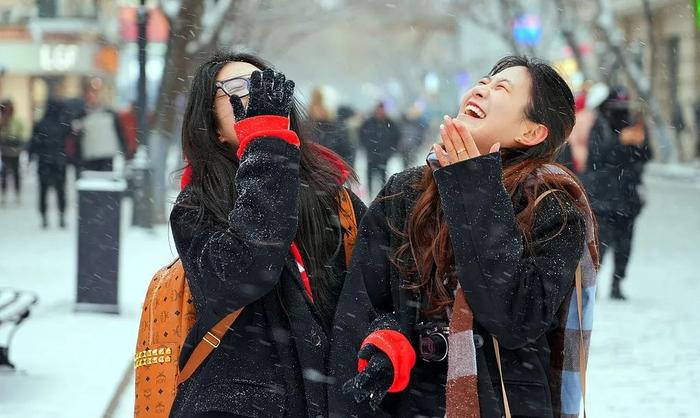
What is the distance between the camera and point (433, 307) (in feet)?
8.94

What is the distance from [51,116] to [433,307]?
48.4 feet

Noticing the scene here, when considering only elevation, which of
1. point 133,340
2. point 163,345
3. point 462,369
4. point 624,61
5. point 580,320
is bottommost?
point 133,340

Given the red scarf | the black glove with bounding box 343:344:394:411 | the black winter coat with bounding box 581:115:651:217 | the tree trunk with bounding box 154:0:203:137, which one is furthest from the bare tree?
the black glove with bounding box 343:344:394:411

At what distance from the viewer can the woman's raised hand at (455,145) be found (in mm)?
2600

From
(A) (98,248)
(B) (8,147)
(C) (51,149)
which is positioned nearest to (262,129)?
(A) (98,248)

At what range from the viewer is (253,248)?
2.79 metres

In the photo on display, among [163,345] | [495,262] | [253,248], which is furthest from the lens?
[163,345]

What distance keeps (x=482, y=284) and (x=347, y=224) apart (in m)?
0.67

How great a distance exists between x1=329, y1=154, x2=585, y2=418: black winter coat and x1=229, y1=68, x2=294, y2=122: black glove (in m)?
0.34

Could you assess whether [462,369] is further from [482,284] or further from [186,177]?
[186,177]

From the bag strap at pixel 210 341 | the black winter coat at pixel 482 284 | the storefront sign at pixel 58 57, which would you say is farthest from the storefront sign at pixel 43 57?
the black winter coat at pixel 482 284

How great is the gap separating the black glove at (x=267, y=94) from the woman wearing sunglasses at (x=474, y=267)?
0.34m

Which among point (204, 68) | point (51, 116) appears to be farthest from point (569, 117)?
point (51, 116)

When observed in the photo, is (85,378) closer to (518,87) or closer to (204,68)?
(204,68)
